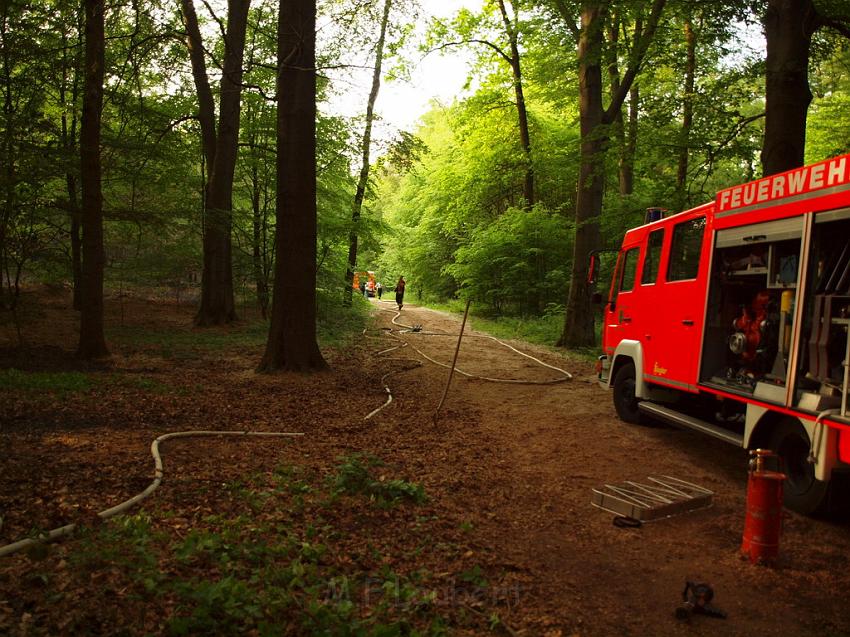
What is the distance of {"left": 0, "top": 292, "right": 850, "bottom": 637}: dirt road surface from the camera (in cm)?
367

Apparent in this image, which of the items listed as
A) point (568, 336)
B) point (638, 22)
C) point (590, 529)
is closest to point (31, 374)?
point (590, 529)

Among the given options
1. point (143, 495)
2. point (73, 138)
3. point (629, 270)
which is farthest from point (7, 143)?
point (629, 270)

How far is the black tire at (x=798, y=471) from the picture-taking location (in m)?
5.12

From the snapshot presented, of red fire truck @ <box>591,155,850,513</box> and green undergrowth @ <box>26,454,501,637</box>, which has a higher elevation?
red fire truck @ <box>591,155,850,513</box>

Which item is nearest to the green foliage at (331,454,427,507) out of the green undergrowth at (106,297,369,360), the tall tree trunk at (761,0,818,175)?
the tall tree trunk at (761,0,818,175)

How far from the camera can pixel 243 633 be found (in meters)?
2.83

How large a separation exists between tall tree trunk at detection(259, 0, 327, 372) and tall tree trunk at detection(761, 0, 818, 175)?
770cm

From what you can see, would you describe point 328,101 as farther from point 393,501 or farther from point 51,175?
point 393,501

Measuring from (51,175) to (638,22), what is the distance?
1412 centimetres

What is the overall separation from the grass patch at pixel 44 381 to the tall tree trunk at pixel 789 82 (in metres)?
10.9

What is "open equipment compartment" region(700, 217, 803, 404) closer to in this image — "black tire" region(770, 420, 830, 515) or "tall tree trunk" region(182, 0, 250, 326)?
"black tire" region(770, 420, 830, 515)

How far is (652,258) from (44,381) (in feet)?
29.7

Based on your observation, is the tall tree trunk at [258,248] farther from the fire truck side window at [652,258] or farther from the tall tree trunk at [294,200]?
the fire truck side window at [652,258]

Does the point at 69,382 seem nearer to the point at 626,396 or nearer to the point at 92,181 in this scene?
the point at 92,181
